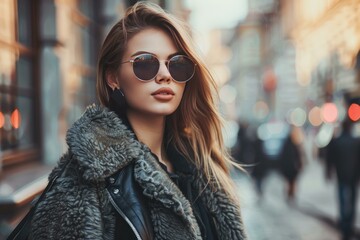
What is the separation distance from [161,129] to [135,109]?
17 centimetres

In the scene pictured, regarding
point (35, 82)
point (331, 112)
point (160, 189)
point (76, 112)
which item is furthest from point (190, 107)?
point (331, 112)

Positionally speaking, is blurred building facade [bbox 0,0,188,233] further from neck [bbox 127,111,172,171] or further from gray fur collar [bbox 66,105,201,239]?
gray fur collar [bbox 66,105,201,239]

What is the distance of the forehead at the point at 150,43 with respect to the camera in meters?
1.75

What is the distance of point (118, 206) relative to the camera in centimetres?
150

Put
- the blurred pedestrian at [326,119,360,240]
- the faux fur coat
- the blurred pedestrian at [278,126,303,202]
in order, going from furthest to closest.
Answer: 1. the blurred pedestrian at [278,126,303,202]
2. the blurred pedestrian at [326,119,360,240]
3. the faux fur coat

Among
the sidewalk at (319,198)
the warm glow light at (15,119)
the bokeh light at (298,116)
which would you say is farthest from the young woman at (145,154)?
the bokeh light at (298,116)

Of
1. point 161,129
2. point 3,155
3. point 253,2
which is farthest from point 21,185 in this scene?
point 253,2

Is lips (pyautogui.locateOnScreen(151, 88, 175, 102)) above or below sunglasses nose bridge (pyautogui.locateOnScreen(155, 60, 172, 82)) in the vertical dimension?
below

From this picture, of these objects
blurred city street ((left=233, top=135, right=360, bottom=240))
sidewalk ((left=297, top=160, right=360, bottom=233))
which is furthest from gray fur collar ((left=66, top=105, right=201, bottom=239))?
sidewalk ((left=297, top=160, right=360, bottom=233))

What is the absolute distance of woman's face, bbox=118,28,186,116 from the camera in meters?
1.75

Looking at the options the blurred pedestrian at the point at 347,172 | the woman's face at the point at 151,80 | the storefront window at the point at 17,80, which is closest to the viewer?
the woman's face at the point at 151,80

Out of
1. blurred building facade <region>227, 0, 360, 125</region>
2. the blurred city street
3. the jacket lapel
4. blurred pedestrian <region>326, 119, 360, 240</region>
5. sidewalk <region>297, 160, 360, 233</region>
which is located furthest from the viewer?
blurred building facade <region>227, 0, 360, 125</region>

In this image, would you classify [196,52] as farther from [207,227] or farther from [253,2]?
[253,2]

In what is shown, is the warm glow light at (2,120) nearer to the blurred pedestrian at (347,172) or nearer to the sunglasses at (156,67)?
the sunglasses at (156,67)
